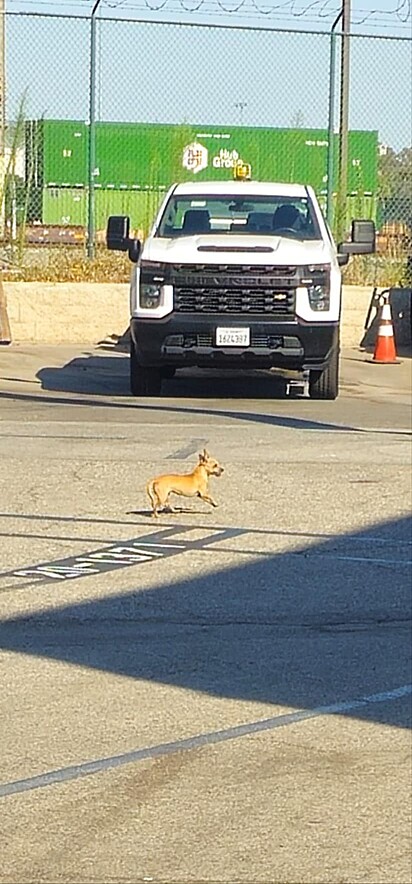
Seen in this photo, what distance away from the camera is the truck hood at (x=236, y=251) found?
47.2 ft

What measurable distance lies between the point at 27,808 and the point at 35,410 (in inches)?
357

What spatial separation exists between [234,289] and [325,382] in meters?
1.30

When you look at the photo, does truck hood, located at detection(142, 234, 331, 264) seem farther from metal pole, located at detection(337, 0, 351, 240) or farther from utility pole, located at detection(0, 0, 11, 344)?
metal pole, located at detection(337, 0, 351, 240)

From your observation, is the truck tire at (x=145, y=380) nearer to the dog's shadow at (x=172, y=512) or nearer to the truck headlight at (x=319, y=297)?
the truck headlight at (x=319, y=297)

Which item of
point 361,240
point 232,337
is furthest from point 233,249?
point 361,240

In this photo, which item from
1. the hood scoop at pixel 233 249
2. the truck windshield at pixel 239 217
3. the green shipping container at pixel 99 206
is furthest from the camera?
the green shipping container at pixel 99 206

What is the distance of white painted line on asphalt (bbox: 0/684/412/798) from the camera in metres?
5.32

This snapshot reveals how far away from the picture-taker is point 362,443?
1223 cm

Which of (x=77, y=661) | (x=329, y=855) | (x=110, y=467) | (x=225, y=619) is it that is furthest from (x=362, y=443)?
(x=329, y=855)

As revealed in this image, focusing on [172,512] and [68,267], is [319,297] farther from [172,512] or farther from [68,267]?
[68,267]

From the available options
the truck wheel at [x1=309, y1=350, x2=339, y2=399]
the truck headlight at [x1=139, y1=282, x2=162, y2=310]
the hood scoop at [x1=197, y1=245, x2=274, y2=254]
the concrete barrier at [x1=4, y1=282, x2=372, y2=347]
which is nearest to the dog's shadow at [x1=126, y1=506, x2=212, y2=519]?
the truck headlight at [x1=139, y1=282, x2=162, y2=310]

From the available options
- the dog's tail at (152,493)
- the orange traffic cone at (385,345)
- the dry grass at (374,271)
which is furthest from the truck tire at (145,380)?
the dry grass at (374,271)

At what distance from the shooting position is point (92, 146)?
69.7ft

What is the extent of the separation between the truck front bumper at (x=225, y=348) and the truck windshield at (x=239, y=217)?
3.62 feet
